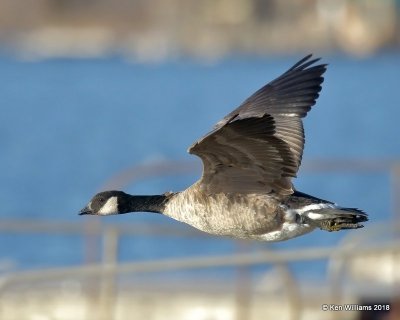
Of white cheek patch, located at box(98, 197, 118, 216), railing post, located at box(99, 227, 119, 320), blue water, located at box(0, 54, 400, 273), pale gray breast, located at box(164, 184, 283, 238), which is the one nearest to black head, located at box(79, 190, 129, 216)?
white cheek patch, located at box(98, 197, 118, 216)

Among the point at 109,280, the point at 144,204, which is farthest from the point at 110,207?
the point at 109,280

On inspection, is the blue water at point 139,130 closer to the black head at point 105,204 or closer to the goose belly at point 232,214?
the black head at point 105,204

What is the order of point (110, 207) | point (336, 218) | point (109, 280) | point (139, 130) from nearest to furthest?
point (336, 218) → point (110, 207) → point (109, 280) → point (139, 130)

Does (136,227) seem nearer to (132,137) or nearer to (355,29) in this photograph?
(132,137)

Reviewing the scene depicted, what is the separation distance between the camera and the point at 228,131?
7980 mm

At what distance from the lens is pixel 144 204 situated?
9188 millimetres

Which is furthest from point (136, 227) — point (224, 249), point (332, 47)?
point (332, 47)

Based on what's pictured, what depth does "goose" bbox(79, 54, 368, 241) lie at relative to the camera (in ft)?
27.2

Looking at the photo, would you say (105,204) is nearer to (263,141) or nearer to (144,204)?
(144,204)

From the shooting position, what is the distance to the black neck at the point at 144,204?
9.03 meters

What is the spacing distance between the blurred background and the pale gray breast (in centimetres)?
37

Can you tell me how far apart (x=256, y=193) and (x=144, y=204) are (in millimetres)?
949

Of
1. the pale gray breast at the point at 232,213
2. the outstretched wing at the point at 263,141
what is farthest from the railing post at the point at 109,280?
the outstretched wing at the point at 263,141

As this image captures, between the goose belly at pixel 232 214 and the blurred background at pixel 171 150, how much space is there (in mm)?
373
